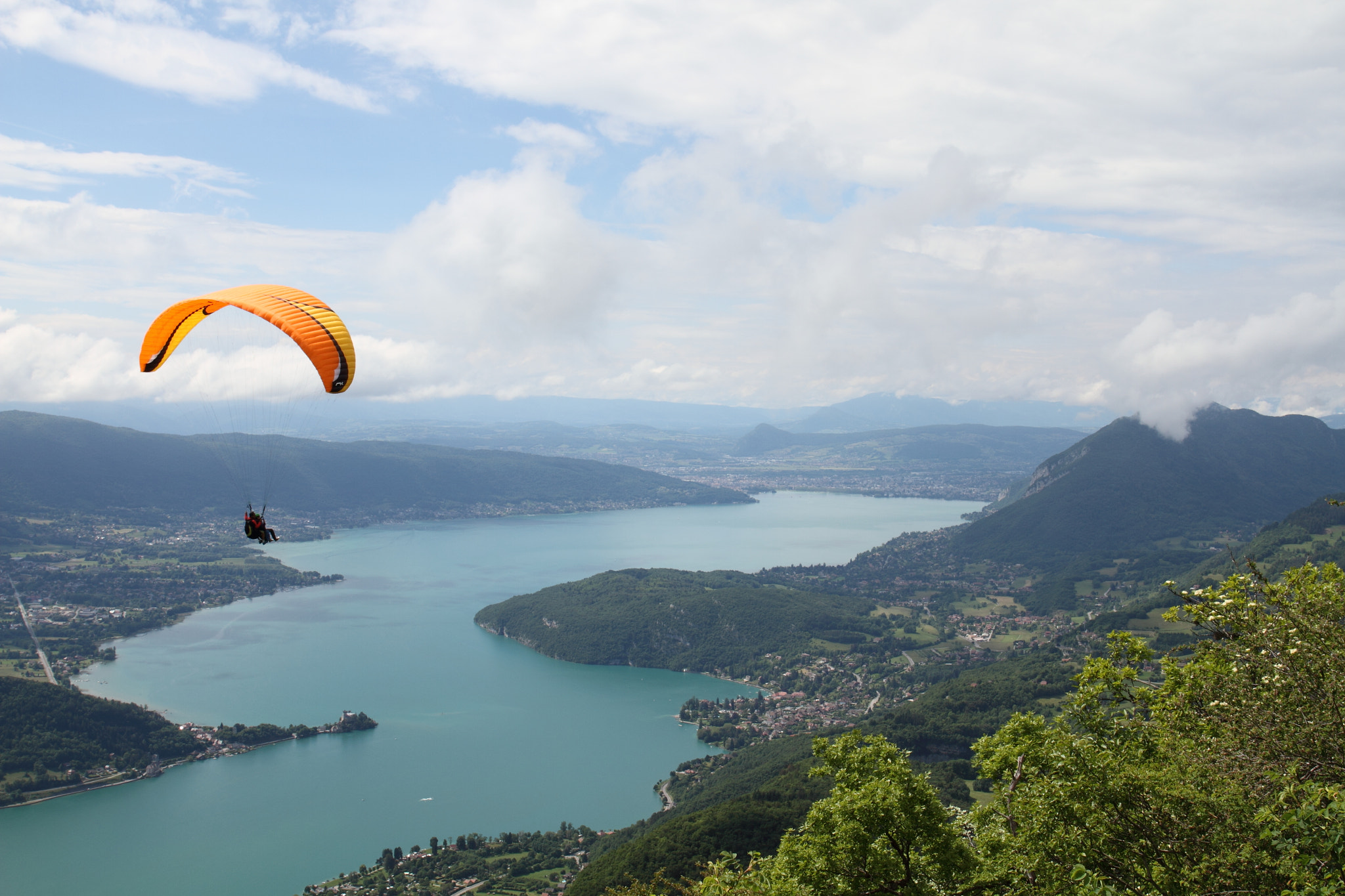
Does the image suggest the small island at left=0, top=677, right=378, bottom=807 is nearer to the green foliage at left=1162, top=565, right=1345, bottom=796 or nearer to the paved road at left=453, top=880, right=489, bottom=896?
the paved road at left=453, top=880, right=489, bottom=896

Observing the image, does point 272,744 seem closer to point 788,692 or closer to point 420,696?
point 420,696

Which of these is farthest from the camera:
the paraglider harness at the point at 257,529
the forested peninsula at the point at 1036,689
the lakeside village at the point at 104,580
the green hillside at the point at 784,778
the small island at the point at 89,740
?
the lakeside village at the point at 104,580

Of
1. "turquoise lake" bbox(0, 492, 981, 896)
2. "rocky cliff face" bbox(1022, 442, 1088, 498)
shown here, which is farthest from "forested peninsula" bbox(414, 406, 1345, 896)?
"turquoise lake" bbox(0, 492, 981, 896)

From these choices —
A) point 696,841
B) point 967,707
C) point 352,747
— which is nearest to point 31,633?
point 352,747

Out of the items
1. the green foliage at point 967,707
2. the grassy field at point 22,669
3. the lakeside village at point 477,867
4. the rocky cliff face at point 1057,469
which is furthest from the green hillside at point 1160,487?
the grassy field at point 22,669

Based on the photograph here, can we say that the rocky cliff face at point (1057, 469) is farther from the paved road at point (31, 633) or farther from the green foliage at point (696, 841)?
the paved road at point (31, 633)
